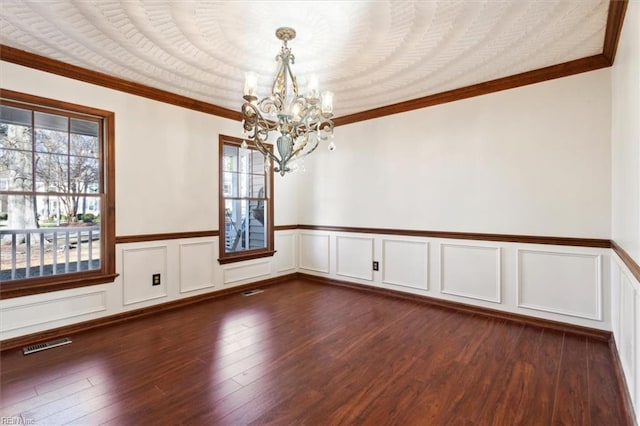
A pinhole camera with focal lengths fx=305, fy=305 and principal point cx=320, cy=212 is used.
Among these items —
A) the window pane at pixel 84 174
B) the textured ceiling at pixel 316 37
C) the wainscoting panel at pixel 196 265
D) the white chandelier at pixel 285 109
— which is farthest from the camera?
the wainscoting panel at pixel 196 265

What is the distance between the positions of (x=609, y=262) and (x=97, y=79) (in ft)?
17.4

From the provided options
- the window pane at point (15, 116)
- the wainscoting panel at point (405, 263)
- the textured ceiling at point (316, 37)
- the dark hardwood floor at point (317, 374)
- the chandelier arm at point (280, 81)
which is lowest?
the dark hardwood floor at point (317, 374)

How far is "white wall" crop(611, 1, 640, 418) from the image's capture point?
65.7 inches

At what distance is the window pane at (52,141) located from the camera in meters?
2.90

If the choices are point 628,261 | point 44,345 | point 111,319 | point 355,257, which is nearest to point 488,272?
point 628,261

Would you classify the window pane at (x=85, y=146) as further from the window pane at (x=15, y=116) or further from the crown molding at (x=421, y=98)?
the crown molding at (x=421, y=98)

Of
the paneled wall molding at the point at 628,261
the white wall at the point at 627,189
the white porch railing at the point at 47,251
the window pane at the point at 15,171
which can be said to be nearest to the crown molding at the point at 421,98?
the white wall at the point at 627,189

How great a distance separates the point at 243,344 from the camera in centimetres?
274

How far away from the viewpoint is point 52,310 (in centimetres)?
291

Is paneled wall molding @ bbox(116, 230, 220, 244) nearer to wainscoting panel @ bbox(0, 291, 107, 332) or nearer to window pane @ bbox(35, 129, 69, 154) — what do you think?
wainscoting panel @ bbox(0, 291, 107, 332)

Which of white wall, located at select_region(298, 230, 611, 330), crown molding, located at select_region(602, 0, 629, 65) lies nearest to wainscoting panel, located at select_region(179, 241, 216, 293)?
white wall, located at select_region(298, 230, 611, 330)

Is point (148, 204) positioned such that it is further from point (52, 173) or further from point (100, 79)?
point (100, 79)

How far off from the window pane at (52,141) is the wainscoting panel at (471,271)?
4286mm

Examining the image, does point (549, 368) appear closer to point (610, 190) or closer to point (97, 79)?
point (610, 190)
